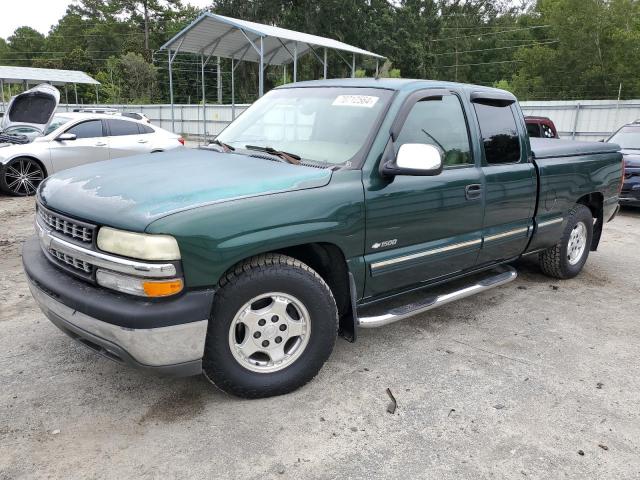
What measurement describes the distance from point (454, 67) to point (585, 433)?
65077 millimetres

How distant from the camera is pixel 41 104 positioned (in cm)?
1005

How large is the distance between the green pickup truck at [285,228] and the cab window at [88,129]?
7236mm

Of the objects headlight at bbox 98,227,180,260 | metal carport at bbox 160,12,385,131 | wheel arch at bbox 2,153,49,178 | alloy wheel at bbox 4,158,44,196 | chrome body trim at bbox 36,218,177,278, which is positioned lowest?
alloy wheel at bbox 4,158,44,196

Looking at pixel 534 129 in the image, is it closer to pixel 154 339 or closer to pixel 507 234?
pixel 507 234

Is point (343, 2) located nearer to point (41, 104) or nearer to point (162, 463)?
point (41, 104)

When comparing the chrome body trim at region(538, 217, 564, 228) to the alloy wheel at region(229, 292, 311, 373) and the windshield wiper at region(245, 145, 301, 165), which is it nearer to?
the windshield wiper at region(245, 145, 301, 165)

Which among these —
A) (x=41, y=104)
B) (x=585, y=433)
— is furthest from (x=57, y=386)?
A: (x=41, y=104)

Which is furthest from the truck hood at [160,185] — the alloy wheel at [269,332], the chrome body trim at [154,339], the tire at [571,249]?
the tire at [571,249]

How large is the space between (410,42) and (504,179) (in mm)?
50845

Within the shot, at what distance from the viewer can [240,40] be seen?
20.7m

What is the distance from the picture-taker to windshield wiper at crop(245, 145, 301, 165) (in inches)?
134

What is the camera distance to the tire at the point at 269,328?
9.25 feet

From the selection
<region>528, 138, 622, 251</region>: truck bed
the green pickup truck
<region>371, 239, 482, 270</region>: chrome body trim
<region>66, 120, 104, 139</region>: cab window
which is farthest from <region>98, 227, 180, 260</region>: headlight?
<region>66, 120, 104, 139</region>: cab window

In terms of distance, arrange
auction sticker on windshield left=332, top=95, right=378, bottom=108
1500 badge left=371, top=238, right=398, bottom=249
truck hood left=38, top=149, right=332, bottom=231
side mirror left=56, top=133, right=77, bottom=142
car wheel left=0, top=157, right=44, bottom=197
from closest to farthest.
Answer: truck hood left=38, top=149, right=332, bottom=231, 1500 badge left=371, top=238, right=398, bottom=249, auction sticker on windshield left=332, top=95, right=378, bottom=108, car wheel left=0, top=157, right=44, bottom=197, side mirror left=56, top=133, right=77, bottom=142
